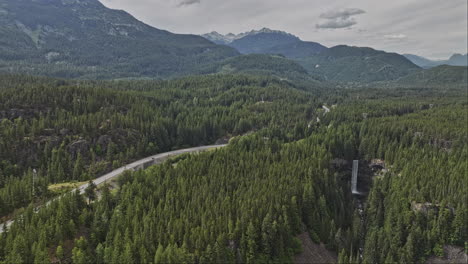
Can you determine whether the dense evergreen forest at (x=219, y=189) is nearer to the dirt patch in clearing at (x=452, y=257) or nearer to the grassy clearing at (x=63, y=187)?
the dirt patch in clearing at (x=452, y=257)

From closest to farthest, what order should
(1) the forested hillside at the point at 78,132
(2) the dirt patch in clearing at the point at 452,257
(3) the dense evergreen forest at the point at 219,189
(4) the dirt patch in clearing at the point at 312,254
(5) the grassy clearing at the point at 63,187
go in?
(3) the dense evergreen forest at the point at 219,189
(4) the dirt patch in clearing at the point at 312,254
(2) the dirt patch in clearing at the point at 452,257
(5) the grassy clearing at the point at 63,187
(1) the forested hillside at the point at 78,132

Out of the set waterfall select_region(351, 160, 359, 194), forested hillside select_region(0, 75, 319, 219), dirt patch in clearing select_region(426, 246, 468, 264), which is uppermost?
forested hillside select_region(0, 75, 319, 219)

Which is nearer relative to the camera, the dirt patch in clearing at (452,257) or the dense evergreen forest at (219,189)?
the dense evergreen forest at (219,189)

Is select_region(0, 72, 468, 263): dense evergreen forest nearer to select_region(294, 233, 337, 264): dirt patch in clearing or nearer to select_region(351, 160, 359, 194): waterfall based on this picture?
select_region(294, 233, 337, 264): dirt patch in clearing

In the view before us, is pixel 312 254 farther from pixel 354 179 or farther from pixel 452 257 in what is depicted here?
pixel 354 179

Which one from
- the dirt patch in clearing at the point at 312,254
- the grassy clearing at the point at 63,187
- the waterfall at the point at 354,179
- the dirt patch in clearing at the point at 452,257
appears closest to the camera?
the dirt patch in clearing at the point at 312,254

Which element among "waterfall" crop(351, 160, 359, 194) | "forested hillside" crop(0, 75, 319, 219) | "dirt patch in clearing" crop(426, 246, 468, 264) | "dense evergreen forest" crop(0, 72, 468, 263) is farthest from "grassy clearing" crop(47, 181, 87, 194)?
"dirt patch in clearing" crop(426, 246, 468, 264)

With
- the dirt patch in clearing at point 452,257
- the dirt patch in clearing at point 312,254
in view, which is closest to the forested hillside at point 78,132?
the dirt patch in clearing at point 312,254
